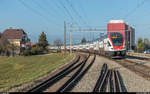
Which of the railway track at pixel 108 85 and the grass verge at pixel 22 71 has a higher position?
the railway track at pixel 108 85

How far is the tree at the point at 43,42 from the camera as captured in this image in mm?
75056

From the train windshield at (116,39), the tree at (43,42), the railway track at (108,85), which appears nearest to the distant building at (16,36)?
the tree at (43,42)

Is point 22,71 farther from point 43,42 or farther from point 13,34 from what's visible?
point 13,34

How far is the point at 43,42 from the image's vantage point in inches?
2985

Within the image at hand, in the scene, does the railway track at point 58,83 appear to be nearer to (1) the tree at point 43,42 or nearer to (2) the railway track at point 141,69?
(2) the railway track at point 141,69

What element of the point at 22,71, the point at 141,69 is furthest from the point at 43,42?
the point at 141,69

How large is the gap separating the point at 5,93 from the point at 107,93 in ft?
15.2

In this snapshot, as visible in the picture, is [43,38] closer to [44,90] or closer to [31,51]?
[31,51]

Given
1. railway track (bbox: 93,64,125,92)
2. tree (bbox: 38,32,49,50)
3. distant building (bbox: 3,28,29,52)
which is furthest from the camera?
tree (bbox: 38,32,49,50)

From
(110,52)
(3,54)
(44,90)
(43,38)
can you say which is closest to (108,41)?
(110,52)

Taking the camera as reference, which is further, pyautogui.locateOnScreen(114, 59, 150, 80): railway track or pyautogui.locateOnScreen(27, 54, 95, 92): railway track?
pyautogui.locateOnScreen(114, 59, 150, 80): railway track

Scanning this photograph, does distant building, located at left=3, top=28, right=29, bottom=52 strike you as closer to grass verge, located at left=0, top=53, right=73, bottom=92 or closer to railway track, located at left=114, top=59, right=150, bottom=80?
grass verge, located at left=0, top=53, right=73, bottom=92

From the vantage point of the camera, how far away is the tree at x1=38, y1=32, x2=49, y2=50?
2955 inches

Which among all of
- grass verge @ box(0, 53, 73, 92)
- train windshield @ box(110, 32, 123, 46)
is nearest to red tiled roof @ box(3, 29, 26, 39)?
grass verge @ box(0, 53, 73, 92)
